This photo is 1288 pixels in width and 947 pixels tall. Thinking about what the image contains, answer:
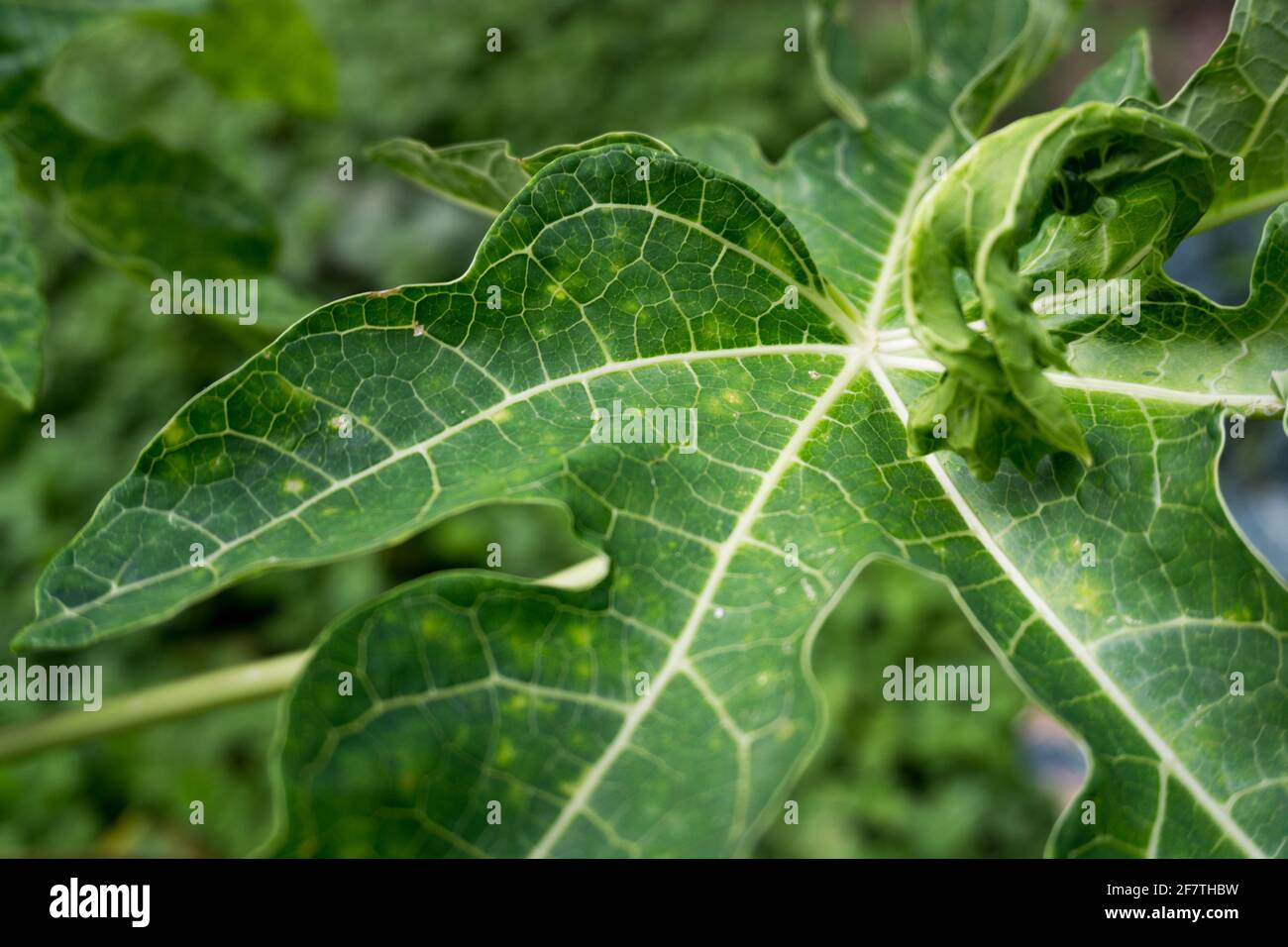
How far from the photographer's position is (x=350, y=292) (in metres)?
3.02

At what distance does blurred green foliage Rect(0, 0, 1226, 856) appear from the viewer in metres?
2.30

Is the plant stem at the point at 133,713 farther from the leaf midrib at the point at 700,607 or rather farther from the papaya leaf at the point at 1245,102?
the papaya leaf at the point at 1245,102

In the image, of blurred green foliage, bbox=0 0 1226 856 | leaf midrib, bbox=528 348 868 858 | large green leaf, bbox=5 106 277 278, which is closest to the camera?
leaf midrib, bbox=528 348 868 858

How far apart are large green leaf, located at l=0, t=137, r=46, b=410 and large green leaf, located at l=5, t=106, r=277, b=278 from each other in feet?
0.77

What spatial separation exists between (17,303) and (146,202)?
Answer: 35 cm

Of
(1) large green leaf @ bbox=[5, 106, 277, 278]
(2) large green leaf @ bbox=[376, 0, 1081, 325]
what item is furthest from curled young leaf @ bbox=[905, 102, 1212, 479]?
(1) large green leaf @ bbox=[5, 106, 277, 278]

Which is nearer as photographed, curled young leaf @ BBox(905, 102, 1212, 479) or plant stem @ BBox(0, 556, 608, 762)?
curled young leaf @ BBox(905, 102, 1212, 479)

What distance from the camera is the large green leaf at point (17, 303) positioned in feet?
2.64

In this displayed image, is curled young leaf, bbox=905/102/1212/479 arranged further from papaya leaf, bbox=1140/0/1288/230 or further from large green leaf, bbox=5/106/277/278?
large green leaf, bbox=5/106/277/278

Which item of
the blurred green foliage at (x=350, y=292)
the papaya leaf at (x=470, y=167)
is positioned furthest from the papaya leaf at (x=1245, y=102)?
the blurred green foliage at (x=350, y=292)
